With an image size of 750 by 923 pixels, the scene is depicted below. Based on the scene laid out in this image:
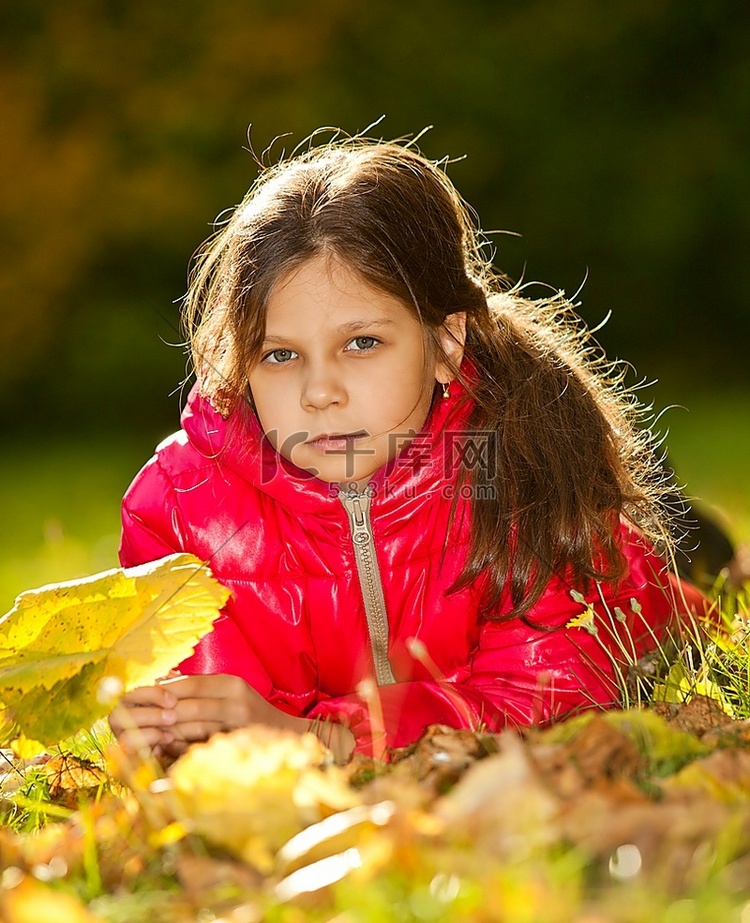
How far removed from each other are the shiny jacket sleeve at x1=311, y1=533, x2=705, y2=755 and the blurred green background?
273 inches

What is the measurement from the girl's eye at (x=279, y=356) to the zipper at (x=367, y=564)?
276 millimetres

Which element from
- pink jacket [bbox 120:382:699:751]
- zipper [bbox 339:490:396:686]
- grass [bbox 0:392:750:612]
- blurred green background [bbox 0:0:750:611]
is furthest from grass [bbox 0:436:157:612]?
zipper [bbox 339:490:396:686]

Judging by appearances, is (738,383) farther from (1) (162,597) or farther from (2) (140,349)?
(1) (162,597)

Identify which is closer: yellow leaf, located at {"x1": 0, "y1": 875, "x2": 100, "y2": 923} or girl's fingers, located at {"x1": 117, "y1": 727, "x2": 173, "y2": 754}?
yellow leaf, located at {"x1": 0, "y1": 875, "x2": 100, "y2": 923}

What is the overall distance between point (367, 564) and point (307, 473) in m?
0.21

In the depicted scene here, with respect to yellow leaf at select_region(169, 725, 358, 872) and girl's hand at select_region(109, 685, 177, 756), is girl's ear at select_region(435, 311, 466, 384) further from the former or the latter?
yellow leaf at select_region(169, 725, 358, 872)

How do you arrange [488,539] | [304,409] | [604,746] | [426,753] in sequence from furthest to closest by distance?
1. [488,539]
2. [304,409]
3. [426,753]
4. [604,746]

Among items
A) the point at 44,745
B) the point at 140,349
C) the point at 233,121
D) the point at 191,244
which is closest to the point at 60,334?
the point at 140,349

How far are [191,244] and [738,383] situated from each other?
463cm

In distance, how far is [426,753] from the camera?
1.50 meters

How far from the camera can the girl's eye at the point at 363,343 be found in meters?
2.10

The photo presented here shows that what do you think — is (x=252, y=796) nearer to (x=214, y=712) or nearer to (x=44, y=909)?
(x=44, y=909)

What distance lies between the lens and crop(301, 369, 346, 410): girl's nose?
6.65 feet

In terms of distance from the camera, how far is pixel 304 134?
8.80m
